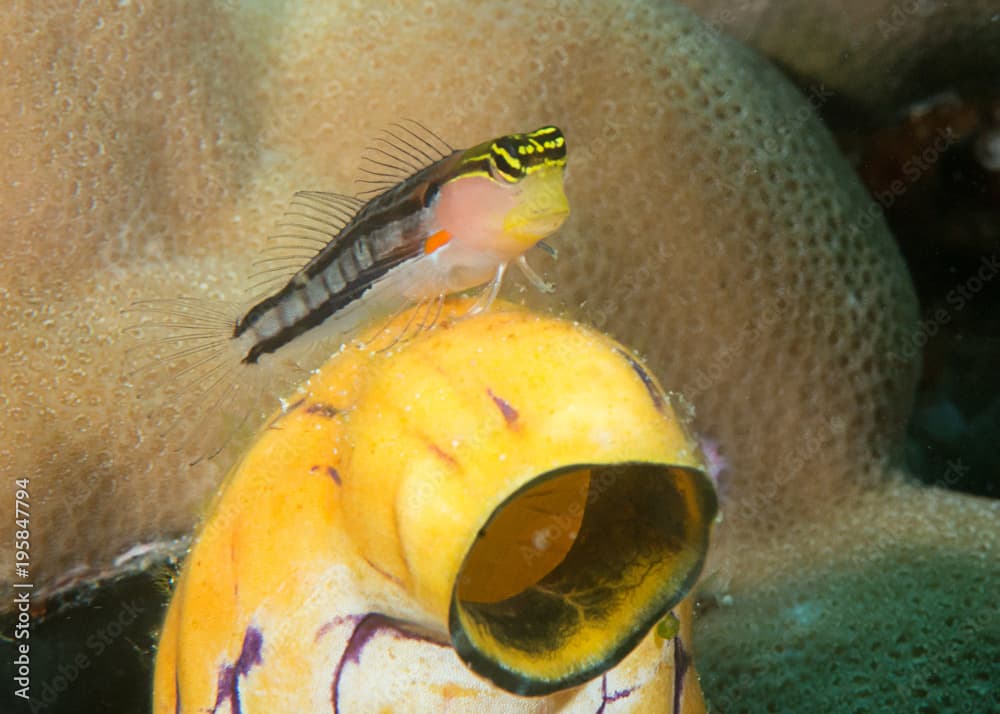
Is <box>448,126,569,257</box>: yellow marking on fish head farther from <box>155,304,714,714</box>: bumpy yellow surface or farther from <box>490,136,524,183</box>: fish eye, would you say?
<box>155,304,714,714</box>: bumpy yellow surface

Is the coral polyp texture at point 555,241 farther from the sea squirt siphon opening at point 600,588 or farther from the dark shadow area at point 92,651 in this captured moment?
the sea squirt siphon opening at point 600,588

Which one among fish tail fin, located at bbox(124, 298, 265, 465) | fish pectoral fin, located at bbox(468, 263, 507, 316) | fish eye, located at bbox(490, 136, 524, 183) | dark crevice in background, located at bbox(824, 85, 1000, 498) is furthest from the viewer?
dark crevice in background, located at bbox(824, 85, 1000, 498)

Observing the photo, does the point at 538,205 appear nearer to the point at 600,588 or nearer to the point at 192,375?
the point at 600,588

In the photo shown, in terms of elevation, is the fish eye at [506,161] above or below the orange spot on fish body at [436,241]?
above

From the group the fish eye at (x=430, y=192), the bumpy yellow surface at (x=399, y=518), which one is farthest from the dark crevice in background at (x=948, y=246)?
the bumpy yellow surface at (x=399, y=518)

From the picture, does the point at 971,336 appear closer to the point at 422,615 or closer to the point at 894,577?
the point at 894,577

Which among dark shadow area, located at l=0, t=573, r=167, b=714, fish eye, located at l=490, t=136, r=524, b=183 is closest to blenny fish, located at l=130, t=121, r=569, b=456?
fish eye, located at l=490, t=136, r=524, b=183
